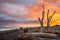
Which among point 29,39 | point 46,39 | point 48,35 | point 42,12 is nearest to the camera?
point 29,39

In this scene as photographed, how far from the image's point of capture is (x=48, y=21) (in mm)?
64500

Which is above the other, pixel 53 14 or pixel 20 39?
pixel 53 14

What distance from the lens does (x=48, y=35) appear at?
5775 centimetres

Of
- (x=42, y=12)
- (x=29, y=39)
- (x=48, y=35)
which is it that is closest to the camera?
(x=29, y=39)

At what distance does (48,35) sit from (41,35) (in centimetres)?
189

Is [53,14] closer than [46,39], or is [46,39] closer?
[46,39]

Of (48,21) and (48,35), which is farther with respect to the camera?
(48,21)

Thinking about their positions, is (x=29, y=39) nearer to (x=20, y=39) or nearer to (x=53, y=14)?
(x=20, y=39)

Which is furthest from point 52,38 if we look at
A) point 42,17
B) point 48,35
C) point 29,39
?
point 29,39

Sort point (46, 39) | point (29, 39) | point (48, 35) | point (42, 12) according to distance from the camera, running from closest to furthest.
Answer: point (29, 39) → point (46, 39) → point (48, 35) → point (42, 12)

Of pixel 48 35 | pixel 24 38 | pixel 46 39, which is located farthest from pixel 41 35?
pixel 24 38

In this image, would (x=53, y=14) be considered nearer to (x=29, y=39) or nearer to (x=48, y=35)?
(x=48, y=35)

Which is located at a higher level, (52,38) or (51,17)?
(51,17)

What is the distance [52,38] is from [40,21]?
934 cm
